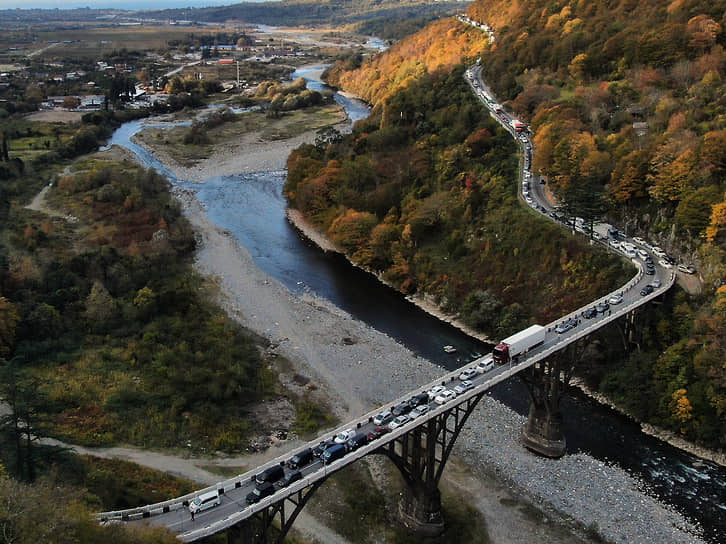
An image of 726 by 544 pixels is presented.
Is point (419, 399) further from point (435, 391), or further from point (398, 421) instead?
point (398, 421)

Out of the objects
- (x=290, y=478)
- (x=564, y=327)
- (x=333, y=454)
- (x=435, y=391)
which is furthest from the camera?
(x=564, y=327)

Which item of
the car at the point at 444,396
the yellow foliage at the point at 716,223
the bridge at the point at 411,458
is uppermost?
the yellow foliage at the point at 716,223

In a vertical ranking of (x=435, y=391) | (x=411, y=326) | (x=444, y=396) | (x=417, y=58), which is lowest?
(x=411, y=326)

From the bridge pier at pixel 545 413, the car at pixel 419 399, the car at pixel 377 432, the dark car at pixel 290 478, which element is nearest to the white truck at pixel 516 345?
the bridge pier at pixel 545 413

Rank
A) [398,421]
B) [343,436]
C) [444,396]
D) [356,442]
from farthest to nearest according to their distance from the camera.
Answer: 1. [444,396]
2. [398,421]
3. [343,436]
4. [356,442]

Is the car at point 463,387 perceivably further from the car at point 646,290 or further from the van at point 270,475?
the car at point 646,290

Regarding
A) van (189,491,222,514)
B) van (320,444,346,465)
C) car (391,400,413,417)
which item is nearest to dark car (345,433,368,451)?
van (320,444,346,465)

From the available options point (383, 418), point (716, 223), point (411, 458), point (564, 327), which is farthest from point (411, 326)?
point (383, 418)

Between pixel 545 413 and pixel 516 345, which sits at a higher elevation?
pixel 516 345
